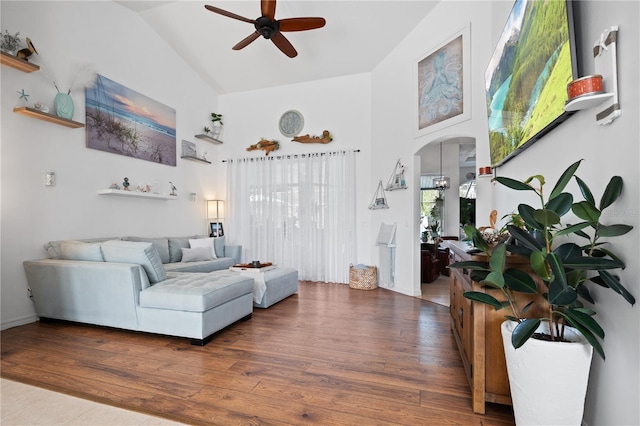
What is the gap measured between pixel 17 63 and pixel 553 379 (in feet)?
17.0

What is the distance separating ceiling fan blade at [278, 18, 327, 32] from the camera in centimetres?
371

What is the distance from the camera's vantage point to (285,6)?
4465 millimetres

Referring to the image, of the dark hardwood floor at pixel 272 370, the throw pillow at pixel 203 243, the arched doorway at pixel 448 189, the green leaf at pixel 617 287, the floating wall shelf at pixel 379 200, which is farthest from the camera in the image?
the arched doorway at pixel 448 189

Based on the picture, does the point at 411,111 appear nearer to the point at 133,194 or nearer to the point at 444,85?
the point at 444,85

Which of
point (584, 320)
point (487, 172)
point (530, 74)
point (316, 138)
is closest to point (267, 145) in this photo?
point (316, 138)

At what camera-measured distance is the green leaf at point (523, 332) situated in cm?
129

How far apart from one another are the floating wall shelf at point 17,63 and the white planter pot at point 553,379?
196 inches

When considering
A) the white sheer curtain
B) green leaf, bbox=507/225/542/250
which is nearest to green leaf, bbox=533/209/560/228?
green leaf, bbox=507/225/542/250

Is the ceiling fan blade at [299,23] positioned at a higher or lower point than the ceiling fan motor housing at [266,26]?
higher

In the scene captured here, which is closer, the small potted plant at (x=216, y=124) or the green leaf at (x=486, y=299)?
the green leaf at (x=486, y=299)

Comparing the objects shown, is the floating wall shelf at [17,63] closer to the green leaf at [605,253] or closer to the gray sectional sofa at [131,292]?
the gray sectional sofa at [131,292]

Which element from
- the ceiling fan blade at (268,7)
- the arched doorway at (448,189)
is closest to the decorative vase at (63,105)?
the ceiling fan blade at (268,7)

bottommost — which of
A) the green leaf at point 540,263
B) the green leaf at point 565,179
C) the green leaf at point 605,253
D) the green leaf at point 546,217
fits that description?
the green leaf at point 540,263

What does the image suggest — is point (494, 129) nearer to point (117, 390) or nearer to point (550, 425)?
point (550, 425)
